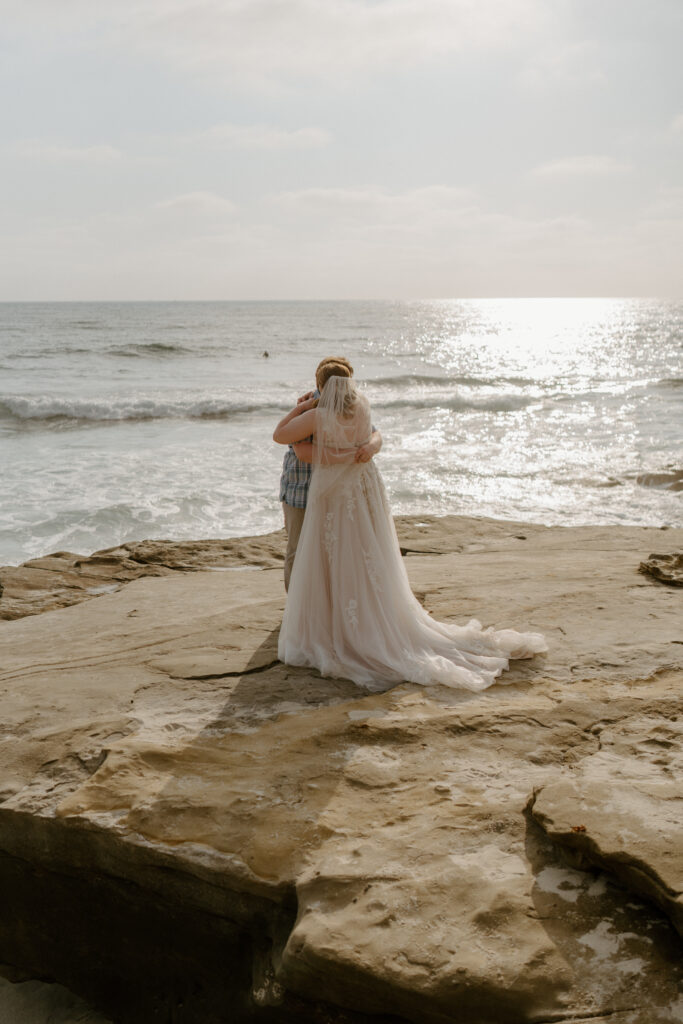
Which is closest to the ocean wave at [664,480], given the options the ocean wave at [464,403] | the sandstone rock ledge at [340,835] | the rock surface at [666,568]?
the rock surface at [666,568]

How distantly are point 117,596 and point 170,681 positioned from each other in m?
2.02

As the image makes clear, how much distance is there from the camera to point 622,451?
14344 millimetres

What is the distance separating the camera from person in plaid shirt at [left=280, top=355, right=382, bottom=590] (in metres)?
4.23

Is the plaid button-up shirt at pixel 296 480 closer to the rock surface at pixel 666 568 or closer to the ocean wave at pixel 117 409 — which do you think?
the rock surface at pixel 666 568

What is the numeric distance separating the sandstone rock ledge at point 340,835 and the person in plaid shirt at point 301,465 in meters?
0.72

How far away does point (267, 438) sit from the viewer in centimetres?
1612

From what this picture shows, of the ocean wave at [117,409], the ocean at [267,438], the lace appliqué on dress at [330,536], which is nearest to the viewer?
the lace appliqué on dress at [330,536]

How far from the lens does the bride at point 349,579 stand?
420 cm

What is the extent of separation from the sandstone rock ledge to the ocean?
17.7 ft

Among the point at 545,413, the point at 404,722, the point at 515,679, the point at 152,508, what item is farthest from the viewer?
the point at 545,413

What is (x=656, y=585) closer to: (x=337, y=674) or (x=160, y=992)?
(x=337, y=674)

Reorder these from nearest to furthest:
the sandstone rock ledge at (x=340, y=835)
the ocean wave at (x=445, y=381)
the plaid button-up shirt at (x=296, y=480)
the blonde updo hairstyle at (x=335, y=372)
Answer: the sandstone rock ledge at (x=340, y=835)
the blonde updo hairstyle at (x=335, y=372)
the plaid button-up shirt at (x=296, y=480)
the ocean wave at (x=445, y=381)

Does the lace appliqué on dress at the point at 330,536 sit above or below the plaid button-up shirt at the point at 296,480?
below

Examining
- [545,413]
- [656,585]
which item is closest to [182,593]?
[656,585]
